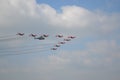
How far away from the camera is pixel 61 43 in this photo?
13825cm

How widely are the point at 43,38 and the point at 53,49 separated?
7035 mm

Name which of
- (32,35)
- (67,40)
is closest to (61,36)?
(67,40)

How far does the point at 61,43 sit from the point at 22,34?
19.5 meters

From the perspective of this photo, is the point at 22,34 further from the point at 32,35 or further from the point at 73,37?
the point at 73,37

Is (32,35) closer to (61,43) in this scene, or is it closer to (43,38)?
(43,38)

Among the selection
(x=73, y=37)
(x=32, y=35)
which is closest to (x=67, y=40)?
(x=73, y=37)

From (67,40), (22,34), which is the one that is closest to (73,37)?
(67,40)

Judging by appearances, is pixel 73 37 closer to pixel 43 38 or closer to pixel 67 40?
pixel 67 40

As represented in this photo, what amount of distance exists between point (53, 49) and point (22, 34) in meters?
15.3

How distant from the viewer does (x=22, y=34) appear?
5030 inches

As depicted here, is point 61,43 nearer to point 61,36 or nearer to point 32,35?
point 61,36

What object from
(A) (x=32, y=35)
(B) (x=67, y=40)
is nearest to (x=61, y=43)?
(B) (x=67, y=40)

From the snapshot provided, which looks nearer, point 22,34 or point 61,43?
point 22,34

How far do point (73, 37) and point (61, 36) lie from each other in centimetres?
517
